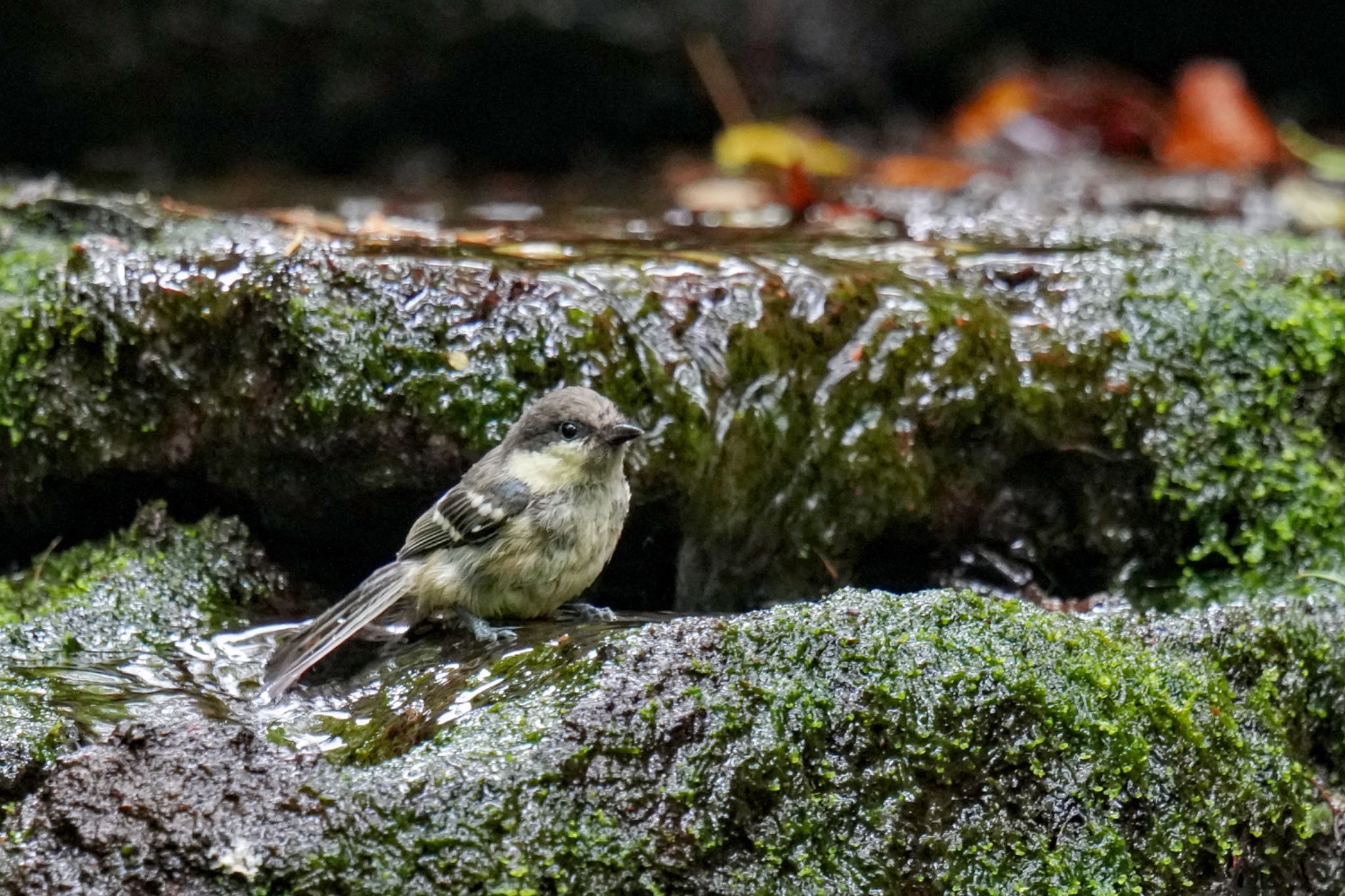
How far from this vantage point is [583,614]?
4.82m

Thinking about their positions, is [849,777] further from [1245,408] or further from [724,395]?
[1245,408]

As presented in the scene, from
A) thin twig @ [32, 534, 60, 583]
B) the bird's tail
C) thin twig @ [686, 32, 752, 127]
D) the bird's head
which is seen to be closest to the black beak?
→ the bird's head

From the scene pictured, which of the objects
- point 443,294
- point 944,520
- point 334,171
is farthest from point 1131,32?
point 443,294

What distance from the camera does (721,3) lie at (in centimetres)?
969

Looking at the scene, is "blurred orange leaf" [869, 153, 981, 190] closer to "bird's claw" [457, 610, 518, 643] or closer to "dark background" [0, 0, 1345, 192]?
"dark background" [0, 0, 1345, 192]

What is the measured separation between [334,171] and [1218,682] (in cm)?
712

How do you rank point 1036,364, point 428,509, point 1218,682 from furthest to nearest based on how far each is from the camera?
point 1036,364 → point 428,509 → point 1218,682

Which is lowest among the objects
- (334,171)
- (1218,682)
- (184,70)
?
(1218,682)

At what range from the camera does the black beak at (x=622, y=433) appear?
434 cm

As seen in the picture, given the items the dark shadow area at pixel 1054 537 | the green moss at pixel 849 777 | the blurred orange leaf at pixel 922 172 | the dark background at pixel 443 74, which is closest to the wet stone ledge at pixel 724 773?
the green moss at pixel 849 777

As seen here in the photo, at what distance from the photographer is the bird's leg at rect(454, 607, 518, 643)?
4320 mm

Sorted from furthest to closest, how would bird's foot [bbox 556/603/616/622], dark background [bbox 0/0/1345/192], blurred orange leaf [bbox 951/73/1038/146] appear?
blurred orange leaf [bbox 951/73/1038/146]
dark background [bbox 0/0/1345/192]
bird's foot [bbox 556/603/616/622]

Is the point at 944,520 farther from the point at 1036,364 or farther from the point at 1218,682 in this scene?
the point at 1218,682

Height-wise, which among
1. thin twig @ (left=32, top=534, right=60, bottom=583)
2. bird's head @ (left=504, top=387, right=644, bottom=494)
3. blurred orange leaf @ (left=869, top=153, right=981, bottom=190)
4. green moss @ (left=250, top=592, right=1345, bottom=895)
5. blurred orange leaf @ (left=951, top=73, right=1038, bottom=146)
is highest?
blurred orange leaf @ (left=951, top=73, right=1038, bottom=146)
